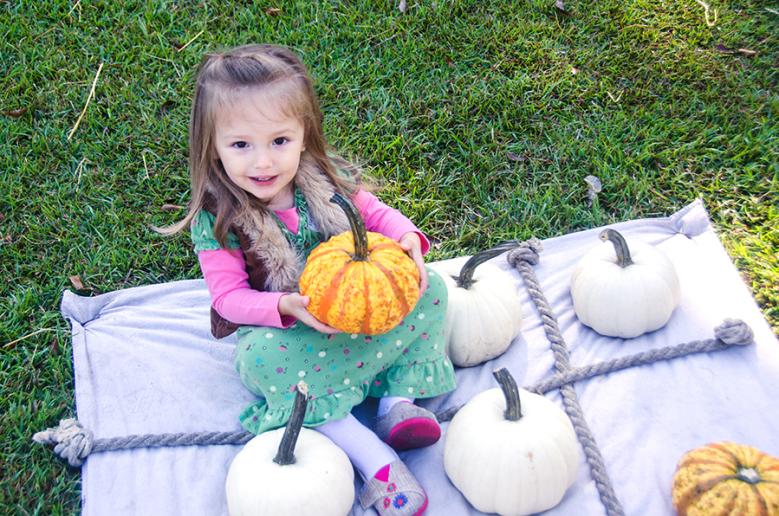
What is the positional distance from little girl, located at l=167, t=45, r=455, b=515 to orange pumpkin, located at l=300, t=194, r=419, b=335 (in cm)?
9

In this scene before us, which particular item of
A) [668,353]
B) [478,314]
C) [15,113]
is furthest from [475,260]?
[15,113]

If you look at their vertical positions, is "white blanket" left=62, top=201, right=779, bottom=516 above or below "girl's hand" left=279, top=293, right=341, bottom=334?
below

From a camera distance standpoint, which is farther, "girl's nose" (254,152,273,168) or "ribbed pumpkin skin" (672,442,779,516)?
"girl's nose" (254,152,273,168)

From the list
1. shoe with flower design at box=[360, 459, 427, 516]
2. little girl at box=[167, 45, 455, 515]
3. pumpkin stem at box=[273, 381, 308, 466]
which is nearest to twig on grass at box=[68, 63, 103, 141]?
little girl at box=[167, 45, 455, 515]

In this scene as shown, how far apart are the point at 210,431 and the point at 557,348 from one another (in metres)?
1.39

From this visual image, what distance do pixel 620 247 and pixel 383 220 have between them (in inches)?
37.3

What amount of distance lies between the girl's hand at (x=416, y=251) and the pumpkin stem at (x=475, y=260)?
0.21 m

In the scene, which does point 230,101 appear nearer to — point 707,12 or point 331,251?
point 331,251

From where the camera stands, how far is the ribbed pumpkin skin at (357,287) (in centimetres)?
248

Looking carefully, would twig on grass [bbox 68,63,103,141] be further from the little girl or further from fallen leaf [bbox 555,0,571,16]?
fallen leaf [bbox 555,0,571,16]

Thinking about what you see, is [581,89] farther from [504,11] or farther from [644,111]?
[504,11]

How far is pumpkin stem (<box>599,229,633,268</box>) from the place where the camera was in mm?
3107

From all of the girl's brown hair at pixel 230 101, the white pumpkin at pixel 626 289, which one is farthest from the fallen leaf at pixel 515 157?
the girl's brown hair at pixel 230 101

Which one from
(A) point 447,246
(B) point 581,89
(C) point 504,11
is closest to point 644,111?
(B) point 581,89
